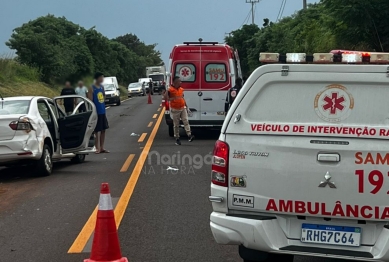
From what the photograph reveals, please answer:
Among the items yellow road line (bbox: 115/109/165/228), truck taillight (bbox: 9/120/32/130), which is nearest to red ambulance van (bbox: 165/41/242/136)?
yellow road line (bbox: 115/109/165/228)

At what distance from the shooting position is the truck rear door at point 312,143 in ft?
17.1

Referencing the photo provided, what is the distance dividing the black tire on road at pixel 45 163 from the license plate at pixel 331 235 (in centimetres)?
810

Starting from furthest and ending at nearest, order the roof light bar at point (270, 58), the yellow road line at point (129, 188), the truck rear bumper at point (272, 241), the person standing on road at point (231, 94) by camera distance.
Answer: the person standing on road at point (231, 94) < the yellow road line at point (129, 188) < the roof light bar at point (270, 58) < the truck rear bumper at point (272, 241)

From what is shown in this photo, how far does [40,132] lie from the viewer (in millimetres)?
12555

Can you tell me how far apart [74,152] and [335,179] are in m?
9.44

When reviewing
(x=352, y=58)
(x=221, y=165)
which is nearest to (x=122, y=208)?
(x=221, y=165)

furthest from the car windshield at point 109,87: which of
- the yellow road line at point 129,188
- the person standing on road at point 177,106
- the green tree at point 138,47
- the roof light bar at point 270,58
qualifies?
the green tree at point 138,47

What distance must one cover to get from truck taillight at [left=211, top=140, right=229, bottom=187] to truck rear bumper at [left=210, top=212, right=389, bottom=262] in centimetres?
29

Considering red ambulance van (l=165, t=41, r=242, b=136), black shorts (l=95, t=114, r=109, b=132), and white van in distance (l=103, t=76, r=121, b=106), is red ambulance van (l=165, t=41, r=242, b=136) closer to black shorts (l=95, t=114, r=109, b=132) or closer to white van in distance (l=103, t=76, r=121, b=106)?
black shorts (l=95, t=114, r=109, b=132)

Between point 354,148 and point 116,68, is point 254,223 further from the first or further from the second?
point 116,68

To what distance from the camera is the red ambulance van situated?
1897 centimetres

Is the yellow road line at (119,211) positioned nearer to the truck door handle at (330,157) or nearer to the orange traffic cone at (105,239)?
the orange traffic cone at (105,239)

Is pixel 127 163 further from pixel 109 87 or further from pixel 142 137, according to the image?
pixel 109 87

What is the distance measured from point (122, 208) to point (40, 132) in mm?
3752
